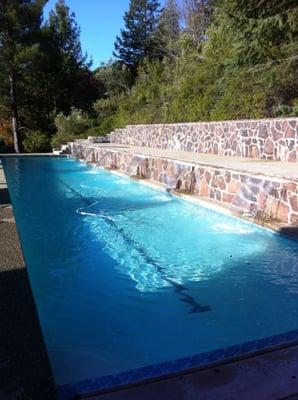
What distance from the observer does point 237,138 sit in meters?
11.0

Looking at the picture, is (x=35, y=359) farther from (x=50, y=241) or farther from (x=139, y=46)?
(x=139, y=46)

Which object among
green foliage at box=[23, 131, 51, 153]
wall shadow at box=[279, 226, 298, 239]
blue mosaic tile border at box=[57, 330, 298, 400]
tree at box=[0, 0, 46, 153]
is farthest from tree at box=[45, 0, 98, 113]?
blue mosaic tile border at box=[57, 330, 298, 400]

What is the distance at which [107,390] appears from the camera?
7.27 ft

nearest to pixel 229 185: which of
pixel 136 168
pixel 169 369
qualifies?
pixel 136 168

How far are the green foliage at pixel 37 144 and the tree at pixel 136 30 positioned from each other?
1475 centimetres

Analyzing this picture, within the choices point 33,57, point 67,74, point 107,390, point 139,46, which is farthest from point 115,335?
point 139,46

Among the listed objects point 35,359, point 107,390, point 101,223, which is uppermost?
point 35,359

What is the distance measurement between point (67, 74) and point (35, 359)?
28.3 meters

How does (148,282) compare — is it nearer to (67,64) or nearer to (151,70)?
(151,70)

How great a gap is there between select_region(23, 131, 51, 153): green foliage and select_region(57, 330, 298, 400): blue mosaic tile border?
23.4m

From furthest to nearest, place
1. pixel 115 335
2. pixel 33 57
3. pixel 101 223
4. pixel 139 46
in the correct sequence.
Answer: pixel 139 46 < pixel 33 57 < pixel 101 223 < pixel 115 335

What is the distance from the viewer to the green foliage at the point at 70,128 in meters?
24.9

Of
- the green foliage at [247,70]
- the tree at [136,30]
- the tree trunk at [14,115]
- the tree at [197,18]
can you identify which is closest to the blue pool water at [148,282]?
the green foliage at [247,70]

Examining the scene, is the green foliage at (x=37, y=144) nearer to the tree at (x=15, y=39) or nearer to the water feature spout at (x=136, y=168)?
the tree at (x=15, y=39)
